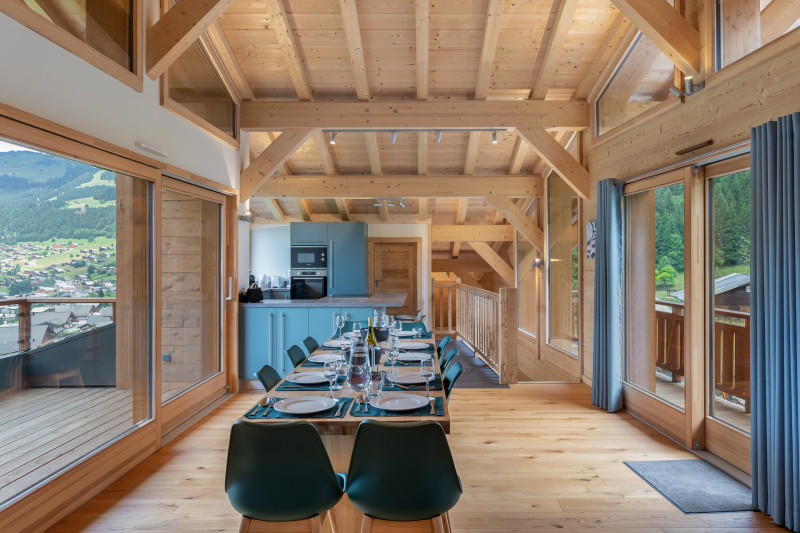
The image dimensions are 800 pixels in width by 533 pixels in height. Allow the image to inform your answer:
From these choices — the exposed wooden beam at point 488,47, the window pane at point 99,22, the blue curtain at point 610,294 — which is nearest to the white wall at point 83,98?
Result: the window pane at point 99,22

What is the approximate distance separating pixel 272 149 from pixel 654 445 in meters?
4.71

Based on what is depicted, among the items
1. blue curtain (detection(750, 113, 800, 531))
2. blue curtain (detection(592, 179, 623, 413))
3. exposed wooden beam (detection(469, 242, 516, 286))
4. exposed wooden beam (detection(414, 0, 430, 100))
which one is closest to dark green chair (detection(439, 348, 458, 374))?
blue curtain (detection(592, 179, 623, 413))

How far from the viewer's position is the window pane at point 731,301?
10.6 ft

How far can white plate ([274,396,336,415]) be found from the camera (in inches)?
85.0

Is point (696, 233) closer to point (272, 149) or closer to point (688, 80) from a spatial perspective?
point (688, 80)

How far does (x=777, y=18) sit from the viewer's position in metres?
2.87

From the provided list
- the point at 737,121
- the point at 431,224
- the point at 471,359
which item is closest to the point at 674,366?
the point at 737,121

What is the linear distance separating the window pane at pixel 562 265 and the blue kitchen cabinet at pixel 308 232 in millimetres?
3870

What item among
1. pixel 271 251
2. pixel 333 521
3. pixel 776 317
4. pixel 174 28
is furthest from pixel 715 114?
pixel 271 251

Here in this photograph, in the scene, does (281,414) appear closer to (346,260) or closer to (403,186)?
(403,186)

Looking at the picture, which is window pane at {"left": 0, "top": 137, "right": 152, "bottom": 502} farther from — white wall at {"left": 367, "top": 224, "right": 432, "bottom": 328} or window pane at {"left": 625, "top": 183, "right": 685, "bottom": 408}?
white wall at {"left": 367, "top": 224, "right": 432, "bottom": 328}

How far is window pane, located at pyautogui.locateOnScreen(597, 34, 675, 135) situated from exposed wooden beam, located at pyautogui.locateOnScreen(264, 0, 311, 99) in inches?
126

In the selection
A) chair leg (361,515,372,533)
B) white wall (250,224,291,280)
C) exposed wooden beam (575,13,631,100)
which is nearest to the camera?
chair leg (361,515,372,533)

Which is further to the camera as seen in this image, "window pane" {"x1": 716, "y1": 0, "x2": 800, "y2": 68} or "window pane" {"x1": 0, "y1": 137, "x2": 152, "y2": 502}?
"window pane" {"x1": 716, "y1": 0, "x2": 800, "y2": 68}
